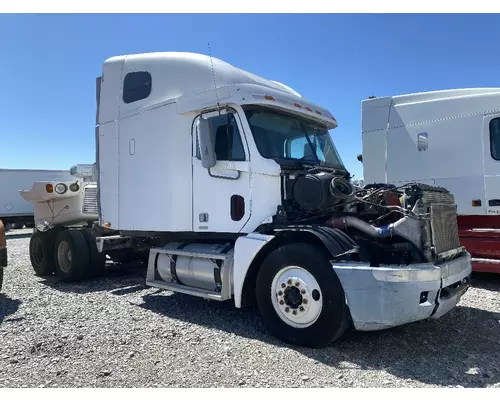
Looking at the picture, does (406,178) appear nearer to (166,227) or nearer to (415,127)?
(415,127)

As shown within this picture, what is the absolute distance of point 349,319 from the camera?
14.2 ft

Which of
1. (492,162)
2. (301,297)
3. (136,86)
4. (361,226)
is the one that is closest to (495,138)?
(492,162)

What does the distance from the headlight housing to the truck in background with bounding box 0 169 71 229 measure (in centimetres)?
1670

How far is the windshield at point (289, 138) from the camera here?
5.36m

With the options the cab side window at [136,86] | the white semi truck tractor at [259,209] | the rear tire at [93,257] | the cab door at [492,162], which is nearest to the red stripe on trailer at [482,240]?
the cab door at [492,162]

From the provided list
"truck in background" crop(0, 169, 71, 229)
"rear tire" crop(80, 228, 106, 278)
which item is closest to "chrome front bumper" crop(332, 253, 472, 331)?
"rear tire" crop(80, 228, 106, 278)

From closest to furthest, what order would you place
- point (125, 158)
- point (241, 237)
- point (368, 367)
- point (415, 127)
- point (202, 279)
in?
point (368, 367) < point (241, 237) < point (202, 279) < point (125, 158) < point (415, 127)

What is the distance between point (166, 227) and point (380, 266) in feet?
9.90

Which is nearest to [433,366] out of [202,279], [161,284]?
[202,279]

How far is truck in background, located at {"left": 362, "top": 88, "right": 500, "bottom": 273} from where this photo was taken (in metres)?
7.23

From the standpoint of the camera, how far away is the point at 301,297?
4504 millimetres

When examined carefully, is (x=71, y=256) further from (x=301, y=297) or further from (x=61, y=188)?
(x=301, y=297)

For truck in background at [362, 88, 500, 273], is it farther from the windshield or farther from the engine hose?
the engine hose

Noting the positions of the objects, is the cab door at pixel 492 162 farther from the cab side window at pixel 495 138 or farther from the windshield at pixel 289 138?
the windshield at pixel 289 138
